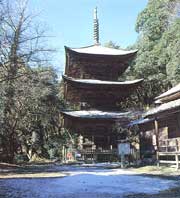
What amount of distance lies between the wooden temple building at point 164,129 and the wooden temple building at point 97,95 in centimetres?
355

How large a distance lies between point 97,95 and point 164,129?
1163cm

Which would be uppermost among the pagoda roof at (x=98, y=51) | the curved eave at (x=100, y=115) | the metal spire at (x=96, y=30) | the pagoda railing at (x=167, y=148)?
the metal spire at (x=96, y=30)

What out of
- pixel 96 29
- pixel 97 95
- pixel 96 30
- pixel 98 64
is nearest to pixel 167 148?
pixel 97 95

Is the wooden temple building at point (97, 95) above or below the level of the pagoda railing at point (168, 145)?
above

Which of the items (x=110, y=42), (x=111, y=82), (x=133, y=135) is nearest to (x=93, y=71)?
(x=111, y=82)

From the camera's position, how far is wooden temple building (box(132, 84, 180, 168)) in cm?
2477

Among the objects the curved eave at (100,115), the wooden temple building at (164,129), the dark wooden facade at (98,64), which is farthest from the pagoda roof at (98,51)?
the wooden temple building at (164,129)

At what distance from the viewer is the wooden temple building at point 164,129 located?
81.3ft

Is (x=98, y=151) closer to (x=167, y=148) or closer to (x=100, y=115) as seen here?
(x=100, y=115)

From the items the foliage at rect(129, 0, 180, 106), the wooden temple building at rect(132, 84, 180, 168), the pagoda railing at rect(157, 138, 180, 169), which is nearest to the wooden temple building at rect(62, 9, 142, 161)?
the wooden temple building at rect(132, 84, 180, 168)

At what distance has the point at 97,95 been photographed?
40.4 meters

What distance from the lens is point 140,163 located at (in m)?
29.5

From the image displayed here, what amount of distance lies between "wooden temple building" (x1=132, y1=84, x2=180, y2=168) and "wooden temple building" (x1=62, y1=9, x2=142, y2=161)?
11.6 feet

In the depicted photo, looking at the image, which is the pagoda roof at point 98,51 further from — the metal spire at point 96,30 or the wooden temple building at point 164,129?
the wooden temple building at point 164,129
